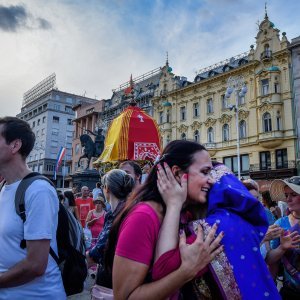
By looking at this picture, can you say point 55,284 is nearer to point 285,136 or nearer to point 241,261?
point 241,261

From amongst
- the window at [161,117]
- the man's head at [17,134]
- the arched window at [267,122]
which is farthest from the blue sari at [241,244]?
the window at [161,117]

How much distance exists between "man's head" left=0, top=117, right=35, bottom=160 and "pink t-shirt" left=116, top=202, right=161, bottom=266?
125 cm

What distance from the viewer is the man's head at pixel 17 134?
2.26 m

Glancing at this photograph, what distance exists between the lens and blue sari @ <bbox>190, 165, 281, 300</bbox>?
136 cm

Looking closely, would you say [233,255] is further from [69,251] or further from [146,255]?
[69,251]

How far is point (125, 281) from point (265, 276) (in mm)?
631

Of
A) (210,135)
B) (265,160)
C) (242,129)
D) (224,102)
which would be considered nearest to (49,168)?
(210,135)

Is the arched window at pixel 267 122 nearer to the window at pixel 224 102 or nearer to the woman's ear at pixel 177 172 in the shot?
the window at pixel 224 102

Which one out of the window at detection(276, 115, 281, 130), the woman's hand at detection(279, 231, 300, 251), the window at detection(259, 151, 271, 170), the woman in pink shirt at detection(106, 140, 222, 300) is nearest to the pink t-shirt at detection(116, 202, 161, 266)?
the woman in pink shirt at detection(106, 140, 222, 300)

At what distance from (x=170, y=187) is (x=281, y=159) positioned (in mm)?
29242

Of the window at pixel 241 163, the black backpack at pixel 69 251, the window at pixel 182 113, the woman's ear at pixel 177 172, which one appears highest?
the window at pixel 182 113

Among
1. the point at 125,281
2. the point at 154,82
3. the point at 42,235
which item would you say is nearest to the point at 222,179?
the point at 125,281

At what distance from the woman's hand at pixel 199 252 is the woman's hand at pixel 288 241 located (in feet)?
4.39

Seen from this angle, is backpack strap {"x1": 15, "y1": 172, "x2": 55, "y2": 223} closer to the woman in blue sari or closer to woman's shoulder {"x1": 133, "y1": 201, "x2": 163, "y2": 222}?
woman's shoulder {"x1": 133, "y1": 201, "x2": 163, "y2": 222}
